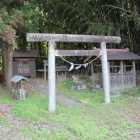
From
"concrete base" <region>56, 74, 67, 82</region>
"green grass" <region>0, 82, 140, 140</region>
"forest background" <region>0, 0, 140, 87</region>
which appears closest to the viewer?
"green grass" <region>0, 82, 140, 140</region>

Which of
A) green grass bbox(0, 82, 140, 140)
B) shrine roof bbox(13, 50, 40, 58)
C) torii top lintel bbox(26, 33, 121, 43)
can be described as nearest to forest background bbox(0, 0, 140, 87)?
torii top lintel bbox(26, 33, 121, 43)

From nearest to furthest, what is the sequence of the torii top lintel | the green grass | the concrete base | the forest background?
the green grass → the torii top lintel → the forest background → the concrete base

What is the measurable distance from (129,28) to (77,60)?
26.8ft

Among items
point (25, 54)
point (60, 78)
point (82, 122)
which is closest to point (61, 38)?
point (82, 122)

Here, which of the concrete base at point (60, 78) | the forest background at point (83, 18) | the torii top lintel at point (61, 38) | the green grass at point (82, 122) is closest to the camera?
the green grass at point (82, 122)

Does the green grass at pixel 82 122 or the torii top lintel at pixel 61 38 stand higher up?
the torii top lintel at pixel 61 38

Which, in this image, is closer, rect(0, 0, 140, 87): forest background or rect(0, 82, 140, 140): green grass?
rect(0, 82, 140, 140): green grass

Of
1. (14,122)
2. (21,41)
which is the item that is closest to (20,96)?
(14,122)

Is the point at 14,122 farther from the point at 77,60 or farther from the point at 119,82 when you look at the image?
the point at 77,60

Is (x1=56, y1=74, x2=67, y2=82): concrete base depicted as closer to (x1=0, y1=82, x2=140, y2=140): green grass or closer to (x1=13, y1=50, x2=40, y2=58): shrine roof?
(x1=13, y1=50, x2=40, y2=58): shrine roof

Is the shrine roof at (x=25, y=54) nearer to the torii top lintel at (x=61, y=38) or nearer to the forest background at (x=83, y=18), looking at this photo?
the forest background at (x=83, y=18)

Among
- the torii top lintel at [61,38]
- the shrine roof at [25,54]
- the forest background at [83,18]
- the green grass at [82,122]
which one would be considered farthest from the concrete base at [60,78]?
the torii top lintel at [61,38]

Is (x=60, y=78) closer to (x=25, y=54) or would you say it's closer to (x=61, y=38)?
(x=25, y=54)

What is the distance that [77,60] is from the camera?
813 inches
